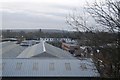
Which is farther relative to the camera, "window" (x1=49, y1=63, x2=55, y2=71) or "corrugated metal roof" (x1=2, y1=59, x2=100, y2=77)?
"window" (x1=49, y1=63, x2=55, y2=71)

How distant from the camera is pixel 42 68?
11.0 meters

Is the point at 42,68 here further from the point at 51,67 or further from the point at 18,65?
the point at 18,65

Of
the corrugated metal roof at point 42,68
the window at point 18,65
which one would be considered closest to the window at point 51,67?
the corrugated metal roof at point 42,68

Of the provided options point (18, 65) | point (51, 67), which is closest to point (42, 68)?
point (51, 67)

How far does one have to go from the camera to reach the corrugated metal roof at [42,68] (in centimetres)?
1054

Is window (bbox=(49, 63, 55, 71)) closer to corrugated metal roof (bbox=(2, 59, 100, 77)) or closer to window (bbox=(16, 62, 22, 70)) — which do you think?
corrugated metal roof (bbox=(2, 59, 100, 77))

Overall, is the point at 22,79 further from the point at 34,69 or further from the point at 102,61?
the point at 102,61

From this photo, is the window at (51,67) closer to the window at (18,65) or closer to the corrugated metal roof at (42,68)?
the corrugated metal roof at (42,68)

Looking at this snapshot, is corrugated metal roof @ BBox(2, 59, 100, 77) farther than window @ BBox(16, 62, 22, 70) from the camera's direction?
No

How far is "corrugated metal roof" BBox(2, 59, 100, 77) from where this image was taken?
10.5 m

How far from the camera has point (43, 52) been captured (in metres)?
14.0

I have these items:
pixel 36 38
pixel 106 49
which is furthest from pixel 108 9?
pixel 36 38

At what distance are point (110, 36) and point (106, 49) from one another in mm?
192

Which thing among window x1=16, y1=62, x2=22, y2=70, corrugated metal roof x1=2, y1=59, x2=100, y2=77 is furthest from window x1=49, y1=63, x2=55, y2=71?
window x1=16, y1=62, x2=22, y2=70
